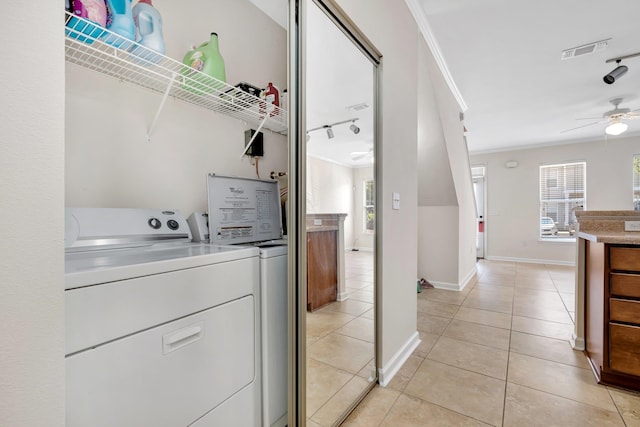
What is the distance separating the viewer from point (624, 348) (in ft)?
5.68

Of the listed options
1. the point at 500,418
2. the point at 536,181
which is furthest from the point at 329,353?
the point at 536,181

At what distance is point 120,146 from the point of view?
1.23m

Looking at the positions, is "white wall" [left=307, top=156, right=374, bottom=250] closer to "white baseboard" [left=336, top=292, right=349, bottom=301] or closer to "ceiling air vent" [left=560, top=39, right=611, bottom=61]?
"white baseboard" [left=336, top=292, right=349, bottom=301]

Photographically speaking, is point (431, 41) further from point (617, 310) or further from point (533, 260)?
point (533, 260)

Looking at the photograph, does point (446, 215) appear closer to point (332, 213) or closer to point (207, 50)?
point (332, 213)

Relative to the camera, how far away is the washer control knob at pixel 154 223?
1.21 meters

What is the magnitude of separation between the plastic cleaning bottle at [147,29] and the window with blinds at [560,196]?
7.60 meters

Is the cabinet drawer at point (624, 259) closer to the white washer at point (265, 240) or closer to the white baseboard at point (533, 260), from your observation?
the white washer at point (265, 240)

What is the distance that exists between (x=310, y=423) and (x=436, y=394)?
0.82m

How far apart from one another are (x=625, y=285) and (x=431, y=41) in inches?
94.6

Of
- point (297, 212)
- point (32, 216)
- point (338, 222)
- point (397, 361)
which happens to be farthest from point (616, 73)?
point (32, 216)

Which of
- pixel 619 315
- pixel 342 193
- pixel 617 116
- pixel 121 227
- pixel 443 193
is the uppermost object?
pixel 617 116

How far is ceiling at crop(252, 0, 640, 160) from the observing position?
1581mm

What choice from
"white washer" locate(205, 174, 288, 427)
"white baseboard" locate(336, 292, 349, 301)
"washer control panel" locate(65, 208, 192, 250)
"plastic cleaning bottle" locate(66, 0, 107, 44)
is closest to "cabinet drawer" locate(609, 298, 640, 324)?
"white baseboard" locate(336, 292, 349, 301)
